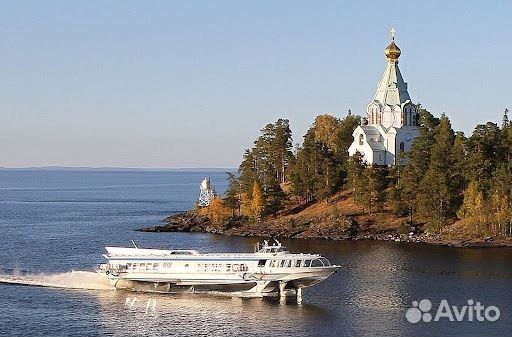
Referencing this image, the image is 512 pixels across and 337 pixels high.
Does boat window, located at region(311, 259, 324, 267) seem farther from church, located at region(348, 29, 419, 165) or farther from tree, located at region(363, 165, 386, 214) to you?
church, located at region(348, 29, 419, 165)

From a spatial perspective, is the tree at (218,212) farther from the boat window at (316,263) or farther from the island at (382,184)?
the boat window at (316,263)

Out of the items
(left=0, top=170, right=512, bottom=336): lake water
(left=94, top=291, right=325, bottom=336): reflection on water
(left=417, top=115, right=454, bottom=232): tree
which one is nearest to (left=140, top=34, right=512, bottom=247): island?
(left=417, top=115, right=454, bottom=232): tree

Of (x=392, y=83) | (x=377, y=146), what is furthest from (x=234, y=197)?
(x=392, y=83)

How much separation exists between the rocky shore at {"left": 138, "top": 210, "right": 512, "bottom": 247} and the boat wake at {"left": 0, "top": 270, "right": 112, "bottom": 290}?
4563 cm

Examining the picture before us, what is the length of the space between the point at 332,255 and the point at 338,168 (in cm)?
3650

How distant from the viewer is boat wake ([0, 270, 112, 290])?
72938 millimetres

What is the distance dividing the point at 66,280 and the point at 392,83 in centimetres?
7497

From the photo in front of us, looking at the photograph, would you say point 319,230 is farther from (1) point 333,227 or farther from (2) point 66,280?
(2) point 66,280

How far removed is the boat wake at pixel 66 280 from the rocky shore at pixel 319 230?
45.6 m

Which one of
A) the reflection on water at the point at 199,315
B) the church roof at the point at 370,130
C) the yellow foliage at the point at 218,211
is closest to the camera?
the reflection on water at the point at 199,315

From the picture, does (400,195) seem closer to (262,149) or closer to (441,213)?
(441,213)

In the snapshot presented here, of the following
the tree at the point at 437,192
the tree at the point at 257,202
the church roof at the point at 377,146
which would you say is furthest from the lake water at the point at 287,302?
the church roof at the point at 377,146

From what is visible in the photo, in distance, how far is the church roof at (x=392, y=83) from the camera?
133 meters

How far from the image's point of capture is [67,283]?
241 ft
